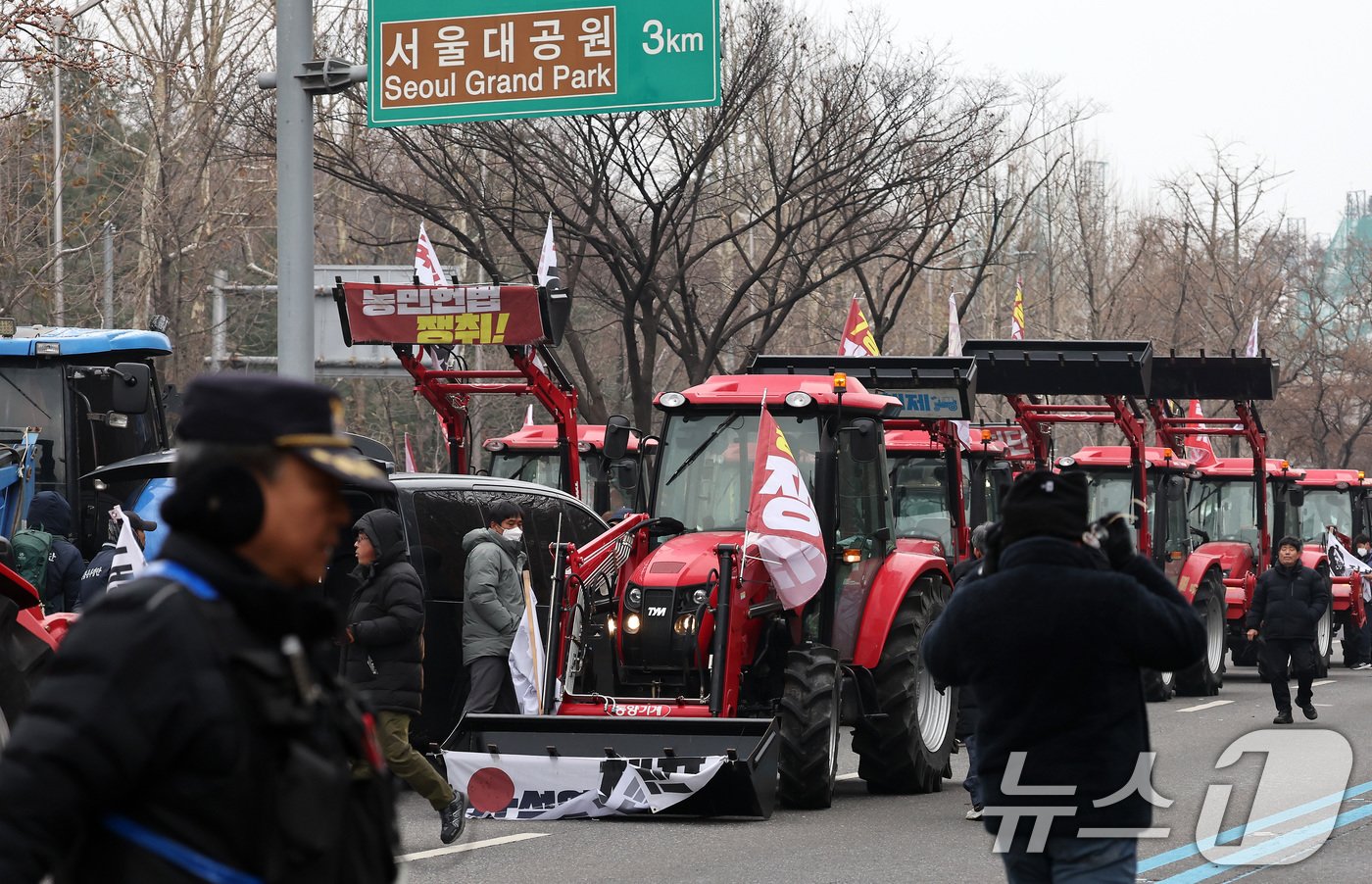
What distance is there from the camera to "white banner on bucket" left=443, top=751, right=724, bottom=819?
1016 cm

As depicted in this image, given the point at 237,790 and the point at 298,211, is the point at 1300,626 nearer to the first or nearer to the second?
the point at 298,211

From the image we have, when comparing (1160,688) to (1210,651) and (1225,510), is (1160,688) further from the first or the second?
(1225,510)

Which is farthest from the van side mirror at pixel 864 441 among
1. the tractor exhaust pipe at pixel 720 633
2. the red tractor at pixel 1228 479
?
the red tractor at pixel 1228 479

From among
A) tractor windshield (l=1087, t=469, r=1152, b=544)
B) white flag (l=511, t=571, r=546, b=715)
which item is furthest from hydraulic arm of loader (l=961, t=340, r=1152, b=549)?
white flag (l=511, t=571, r=546, b=715)

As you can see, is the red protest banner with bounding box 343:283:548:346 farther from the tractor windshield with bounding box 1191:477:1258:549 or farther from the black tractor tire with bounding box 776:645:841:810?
the tractor windshield with bounding box 1191:477:1258:549

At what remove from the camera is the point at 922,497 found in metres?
18.8

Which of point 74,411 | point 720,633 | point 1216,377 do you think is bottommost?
point 720,633

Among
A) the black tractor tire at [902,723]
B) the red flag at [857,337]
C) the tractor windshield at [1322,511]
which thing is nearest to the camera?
the black tractor tire at [902,723]

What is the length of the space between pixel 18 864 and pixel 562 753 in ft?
26.1

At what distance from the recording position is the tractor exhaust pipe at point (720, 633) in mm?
10859

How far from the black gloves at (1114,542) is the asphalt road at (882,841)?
13.1 ft

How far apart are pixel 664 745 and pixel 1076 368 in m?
10.6

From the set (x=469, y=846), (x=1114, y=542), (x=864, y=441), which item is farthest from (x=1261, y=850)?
(x=1114, y=542)

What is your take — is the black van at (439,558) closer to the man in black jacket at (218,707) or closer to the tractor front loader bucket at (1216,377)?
the man in black jacket at (218,707)
